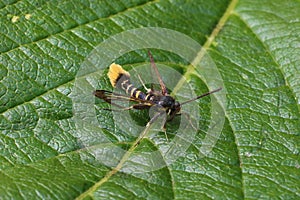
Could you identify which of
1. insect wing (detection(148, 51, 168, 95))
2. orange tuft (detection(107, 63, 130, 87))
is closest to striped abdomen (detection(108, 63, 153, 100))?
orange tuft (detection(107, 63, 130, 87))

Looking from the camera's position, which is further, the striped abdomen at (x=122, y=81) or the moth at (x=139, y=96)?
the striped abdomen at (x=122, y=81)

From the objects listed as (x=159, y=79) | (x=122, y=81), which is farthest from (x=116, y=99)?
(x=159, y=79)

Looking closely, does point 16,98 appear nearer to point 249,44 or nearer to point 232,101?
point 232,101

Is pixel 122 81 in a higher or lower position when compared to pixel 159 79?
lower

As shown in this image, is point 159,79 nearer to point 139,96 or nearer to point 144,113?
point 139,96

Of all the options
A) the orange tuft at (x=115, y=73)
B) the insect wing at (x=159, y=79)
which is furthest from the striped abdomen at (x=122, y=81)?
the insect wing at (x=159, y=79)

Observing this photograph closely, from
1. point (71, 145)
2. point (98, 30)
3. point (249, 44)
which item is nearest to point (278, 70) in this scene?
point (249, 44)

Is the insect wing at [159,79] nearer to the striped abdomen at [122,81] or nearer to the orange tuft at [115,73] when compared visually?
the striped abdomen at [122,81]
